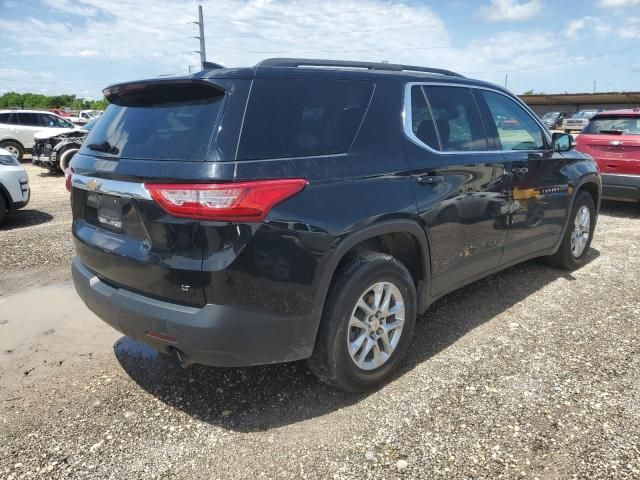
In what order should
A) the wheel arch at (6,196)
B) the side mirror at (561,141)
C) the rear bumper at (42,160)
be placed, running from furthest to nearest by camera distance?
1. the rear bumper at (42,160)
2. the wheel arch at (6,196)
3. the side mirror at (561,141)

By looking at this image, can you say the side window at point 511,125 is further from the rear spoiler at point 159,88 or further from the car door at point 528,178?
the rear spoiler at point 159,88

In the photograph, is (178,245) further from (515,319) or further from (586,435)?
(515,319)

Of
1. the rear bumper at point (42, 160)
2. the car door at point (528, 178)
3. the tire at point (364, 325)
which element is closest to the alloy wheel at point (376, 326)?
the tire at point (364, 325)

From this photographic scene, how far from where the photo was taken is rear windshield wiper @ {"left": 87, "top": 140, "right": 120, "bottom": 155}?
111 inches

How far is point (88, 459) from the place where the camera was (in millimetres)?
2527

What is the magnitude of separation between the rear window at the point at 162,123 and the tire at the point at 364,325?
3.41ft

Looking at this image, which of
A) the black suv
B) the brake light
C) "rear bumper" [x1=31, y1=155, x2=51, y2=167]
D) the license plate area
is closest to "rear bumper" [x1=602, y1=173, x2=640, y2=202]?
the black suv

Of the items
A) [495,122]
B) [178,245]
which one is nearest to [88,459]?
→ [178,245]

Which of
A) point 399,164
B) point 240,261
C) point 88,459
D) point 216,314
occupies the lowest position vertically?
point 88,459

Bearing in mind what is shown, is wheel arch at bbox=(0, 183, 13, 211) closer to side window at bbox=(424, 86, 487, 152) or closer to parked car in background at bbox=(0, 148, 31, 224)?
parked car in background at bbox=(0, 148, 31, 224)

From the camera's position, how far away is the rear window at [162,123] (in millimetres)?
2464

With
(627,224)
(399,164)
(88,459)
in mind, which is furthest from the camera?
(627,224)

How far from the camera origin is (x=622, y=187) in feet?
25.5

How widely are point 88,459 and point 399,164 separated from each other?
2316 millimetres
